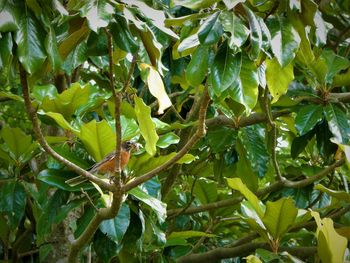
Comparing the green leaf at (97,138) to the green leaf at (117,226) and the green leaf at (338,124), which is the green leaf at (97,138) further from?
the green leaf at (338,124)

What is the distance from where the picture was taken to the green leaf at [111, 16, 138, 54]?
4.25ft

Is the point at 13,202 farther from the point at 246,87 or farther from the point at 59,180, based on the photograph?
the point at 246,87

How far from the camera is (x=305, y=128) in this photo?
2334 mm

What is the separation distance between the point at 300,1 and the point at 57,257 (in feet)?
4.64

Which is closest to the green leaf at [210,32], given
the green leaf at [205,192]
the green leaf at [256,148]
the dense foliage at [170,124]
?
the dense foliage at [170,124]

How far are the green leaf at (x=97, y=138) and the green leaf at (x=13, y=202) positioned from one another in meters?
0.57

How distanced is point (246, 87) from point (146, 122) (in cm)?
25

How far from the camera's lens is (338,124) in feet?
7.61

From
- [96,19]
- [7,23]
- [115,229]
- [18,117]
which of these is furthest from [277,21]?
[18,117]

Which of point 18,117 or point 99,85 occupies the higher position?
point 99,85

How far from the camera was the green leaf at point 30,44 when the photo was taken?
1244 millimetres

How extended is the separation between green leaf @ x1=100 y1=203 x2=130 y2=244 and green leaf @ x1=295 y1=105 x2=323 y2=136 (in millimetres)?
807

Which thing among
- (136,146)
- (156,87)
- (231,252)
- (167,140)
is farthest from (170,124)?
(156,87)

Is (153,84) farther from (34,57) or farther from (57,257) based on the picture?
(57,257)
